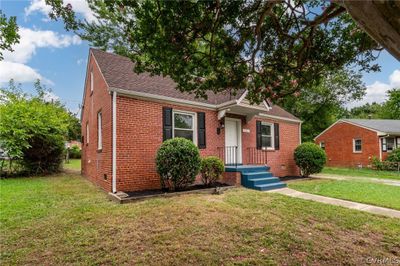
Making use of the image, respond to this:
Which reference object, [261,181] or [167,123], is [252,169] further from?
[167,123]

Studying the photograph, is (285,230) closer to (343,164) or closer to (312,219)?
(312,219)

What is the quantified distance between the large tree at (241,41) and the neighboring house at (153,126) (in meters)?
1.23

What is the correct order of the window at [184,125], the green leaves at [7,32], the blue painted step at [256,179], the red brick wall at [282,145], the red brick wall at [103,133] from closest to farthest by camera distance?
the green leaves at [7,32] → the red brick wall at [103,133] → the blue painted step at [256,179] → the window at [184,125] → the red brick wall at [282,145]

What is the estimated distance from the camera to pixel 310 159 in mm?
11742

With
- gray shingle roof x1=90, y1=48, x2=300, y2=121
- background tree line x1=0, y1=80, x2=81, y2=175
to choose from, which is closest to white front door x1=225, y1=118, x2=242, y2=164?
gray shingle roof x1=90, y1=48, x2=300, y2=121

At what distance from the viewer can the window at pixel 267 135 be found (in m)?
11.9

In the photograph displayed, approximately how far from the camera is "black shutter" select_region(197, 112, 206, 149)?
366 inches

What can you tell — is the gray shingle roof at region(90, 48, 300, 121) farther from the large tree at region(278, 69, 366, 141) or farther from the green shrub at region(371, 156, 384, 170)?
the green shrub at region(371, 156, 384, 170)

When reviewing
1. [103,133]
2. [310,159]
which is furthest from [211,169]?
[310,159]

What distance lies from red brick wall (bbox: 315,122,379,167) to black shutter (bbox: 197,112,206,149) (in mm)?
17533

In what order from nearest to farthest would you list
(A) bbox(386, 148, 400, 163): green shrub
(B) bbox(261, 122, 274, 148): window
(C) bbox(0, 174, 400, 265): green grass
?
(C) bbox(0, 174, 400, 265): green grass
(B) bbox(261, 122, 274, 148): window
(A) bbox(386, 148, 400, 163): green shrub

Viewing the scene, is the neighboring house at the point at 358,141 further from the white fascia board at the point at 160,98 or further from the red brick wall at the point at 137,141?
the red brick wall at the point at 137,141

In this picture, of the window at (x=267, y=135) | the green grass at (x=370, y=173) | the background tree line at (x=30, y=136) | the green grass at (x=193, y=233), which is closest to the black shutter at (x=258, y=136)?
the window at (x=267, y=135)

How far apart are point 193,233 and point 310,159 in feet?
31.5
